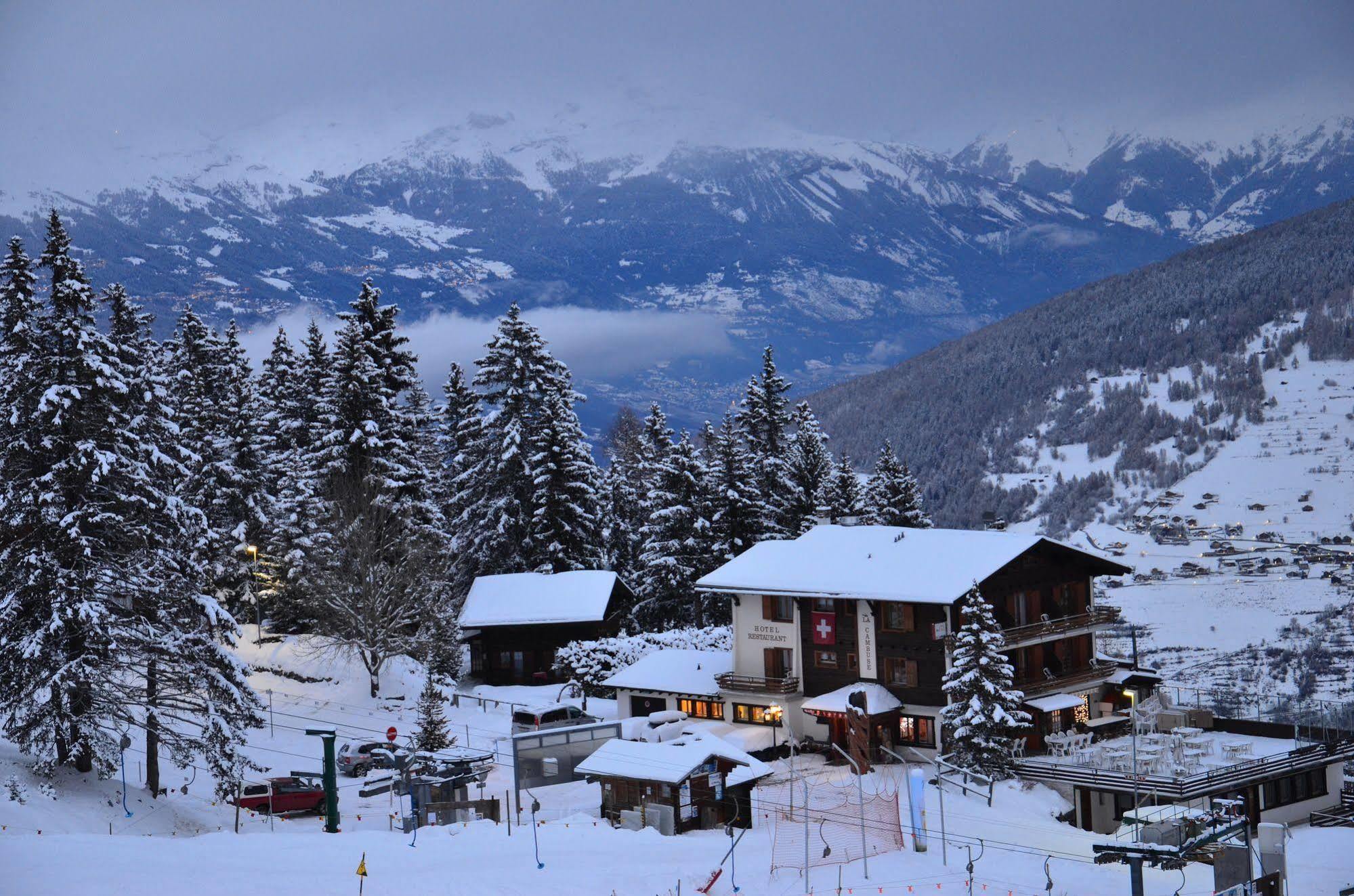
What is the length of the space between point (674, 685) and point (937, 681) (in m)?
11.3

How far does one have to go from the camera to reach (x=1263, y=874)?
96.3 feet

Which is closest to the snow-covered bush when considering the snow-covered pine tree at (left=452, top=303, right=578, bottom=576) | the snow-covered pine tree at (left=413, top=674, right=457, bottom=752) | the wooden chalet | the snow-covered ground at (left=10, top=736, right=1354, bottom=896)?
the wooden chalet

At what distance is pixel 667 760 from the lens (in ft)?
117

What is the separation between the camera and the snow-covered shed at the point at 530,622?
6006 cm

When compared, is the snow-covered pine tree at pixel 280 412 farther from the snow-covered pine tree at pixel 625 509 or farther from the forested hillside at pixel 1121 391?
the forested hillside at pixel 1121 391

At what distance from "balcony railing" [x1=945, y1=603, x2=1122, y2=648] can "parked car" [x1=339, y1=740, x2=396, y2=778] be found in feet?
67.8

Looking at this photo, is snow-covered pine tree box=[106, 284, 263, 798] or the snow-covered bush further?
the snow-covered bush

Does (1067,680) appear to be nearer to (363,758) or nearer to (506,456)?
(363,758)

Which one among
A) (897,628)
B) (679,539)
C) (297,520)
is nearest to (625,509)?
(679,539)

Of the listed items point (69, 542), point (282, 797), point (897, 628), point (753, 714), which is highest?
point (69, 542)

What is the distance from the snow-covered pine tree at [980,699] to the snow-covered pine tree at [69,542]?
84.5 ft

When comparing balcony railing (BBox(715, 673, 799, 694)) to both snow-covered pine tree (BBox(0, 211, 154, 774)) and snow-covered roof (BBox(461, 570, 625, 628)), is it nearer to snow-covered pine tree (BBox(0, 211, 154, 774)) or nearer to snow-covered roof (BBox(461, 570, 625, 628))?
snow-covered roof (BBox(461, 570, 625, 628))

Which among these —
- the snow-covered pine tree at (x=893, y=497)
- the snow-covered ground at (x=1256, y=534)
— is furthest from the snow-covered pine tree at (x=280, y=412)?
the snow-covered ground at (x=1256, y=534)

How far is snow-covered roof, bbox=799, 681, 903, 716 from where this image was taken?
150 ft
